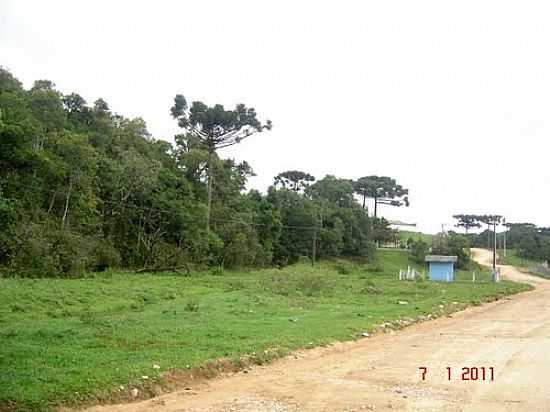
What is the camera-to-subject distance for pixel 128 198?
168 ft

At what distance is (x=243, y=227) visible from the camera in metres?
62.1

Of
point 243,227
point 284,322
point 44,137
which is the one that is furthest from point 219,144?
point 284,322

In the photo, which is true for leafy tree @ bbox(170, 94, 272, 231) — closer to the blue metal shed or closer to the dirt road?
the blue metal shed

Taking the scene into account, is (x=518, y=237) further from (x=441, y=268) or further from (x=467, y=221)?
(x=441, y=268)

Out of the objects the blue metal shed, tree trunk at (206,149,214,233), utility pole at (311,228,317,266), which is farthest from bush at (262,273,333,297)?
utility pole at (311,228,317,266)

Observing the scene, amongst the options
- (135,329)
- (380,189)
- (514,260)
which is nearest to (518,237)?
(514,260)

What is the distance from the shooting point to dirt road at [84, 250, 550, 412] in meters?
8.07

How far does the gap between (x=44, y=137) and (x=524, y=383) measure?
39.2m

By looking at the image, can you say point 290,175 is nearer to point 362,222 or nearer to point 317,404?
point 362,222

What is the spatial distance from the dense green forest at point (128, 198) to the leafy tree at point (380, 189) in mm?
16581

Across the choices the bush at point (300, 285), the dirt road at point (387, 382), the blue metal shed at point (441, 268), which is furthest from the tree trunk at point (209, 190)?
the dirt road at point (387, 382)

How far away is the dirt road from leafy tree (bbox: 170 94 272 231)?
41.3m
